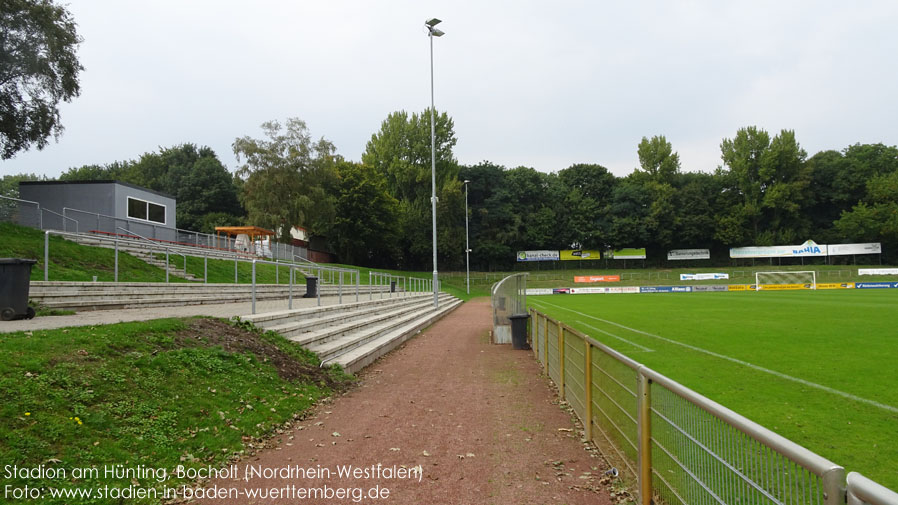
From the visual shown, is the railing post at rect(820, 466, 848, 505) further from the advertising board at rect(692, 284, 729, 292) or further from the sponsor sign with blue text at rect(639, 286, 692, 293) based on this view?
the advertising board at rect(692, 284, 729, 292)

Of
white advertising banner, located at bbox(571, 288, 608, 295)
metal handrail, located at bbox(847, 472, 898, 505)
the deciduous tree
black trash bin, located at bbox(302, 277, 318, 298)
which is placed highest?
the deciduous tree

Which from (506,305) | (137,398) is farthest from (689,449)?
(506,305)

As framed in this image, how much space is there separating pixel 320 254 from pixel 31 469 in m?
55.0

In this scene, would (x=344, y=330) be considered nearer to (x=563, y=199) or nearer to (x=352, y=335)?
(x=352, y=335)

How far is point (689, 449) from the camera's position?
2.87 metres

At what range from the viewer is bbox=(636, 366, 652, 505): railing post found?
3.36m

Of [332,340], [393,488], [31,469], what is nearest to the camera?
[31,469]

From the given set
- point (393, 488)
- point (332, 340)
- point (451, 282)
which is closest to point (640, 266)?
point (451, 282)

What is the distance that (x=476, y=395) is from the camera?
758 cm

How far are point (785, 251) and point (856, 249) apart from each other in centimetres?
903

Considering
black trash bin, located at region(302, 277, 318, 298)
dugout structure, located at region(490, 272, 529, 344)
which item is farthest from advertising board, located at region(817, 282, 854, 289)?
black trash bin, located at region(302, 277, 318, 298)

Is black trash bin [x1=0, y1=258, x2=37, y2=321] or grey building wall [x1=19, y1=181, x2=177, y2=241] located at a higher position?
grey building wall [x1=19, y1=181, x2=177, y2=241]

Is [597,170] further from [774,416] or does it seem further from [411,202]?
[774,416]

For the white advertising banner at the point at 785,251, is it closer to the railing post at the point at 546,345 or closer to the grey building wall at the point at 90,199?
the railing post at the point at 546,345
